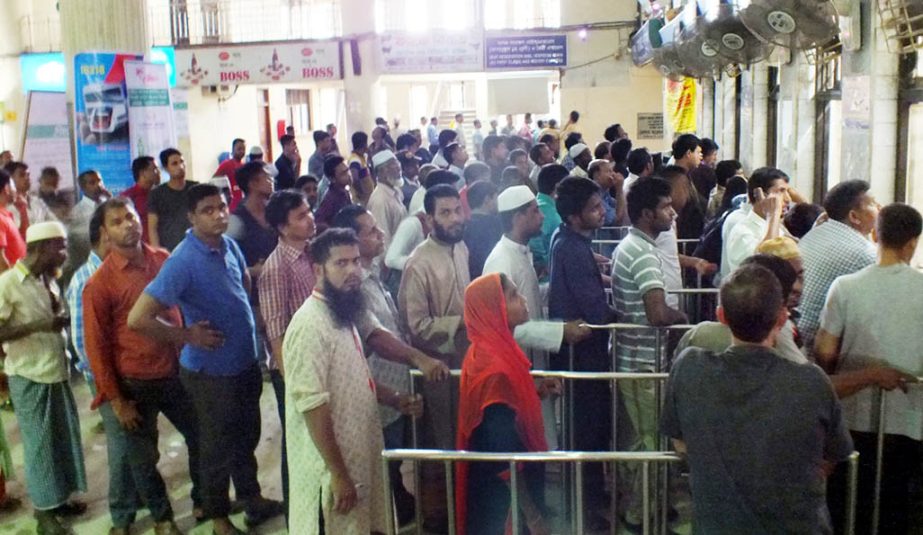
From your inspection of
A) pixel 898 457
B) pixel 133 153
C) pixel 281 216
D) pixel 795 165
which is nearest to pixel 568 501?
pixel 898 457

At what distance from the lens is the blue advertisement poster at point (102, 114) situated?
7.75 meters

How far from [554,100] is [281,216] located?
23.4 m

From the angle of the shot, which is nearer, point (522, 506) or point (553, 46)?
point (522, 506)

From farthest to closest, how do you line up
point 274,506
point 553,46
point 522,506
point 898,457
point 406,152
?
1. point 553,46
2. point 406,152
3. point 274,506
4. point 898,457
5. point 522,506

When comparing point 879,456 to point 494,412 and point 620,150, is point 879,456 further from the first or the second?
point 620,150

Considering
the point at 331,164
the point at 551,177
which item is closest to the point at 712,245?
the point at 551,177

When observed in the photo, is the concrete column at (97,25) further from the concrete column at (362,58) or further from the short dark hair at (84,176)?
the concrete column at (362,58)

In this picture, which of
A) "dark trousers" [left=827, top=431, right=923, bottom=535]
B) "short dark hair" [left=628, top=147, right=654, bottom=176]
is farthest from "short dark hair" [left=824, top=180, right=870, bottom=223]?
"short dark hair" [left=628, top=147, right=654, bottom=176]

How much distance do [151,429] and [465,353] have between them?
1613mm

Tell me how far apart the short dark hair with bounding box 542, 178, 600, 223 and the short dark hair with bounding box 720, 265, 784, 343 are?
6.25 ft

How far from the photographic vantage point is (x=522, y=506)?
3438 millimetres

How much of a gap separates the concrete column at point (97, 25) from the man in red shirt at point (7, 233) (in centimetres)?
208

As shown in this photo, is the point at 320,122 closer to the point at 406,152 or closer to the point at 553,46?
the point at 553,46

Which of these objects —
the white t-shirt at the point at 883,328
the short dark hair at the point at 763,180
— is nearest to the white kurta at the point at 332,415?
the white t-shirt at the point at 883,328
